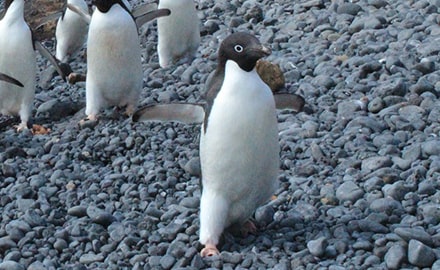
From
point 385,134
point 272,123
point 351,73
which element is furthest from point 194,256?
point 351,73

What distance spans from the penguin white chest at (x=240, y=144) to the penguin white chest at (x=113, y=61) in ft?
8.49

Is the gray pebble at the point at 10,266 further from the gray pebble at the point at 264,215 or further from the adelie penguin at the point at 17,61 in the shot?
the adelie penguin at the point at 17,61

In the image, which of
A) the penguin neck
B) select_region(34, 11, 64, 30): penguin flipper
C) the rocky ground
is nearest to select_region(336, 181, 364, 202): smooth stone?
the rocky ground

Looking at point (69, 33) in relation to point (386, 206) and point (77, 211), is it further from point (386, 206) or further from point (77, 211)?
point (386, 206)

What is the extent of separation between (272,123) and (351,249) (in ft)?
2.23

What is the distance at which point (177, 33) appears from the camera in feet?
28.4

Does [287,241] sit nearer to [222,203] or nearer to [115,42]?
[222,203]

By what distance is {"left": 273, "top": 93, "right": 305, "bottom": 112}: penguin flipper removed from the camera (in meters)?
4.93

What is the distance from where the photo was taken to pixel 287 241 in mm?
4660

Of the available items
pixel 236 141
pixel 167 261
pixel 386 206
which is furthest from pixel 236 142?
pixel 386 206

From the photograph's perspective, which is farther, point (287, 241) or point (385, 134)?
point (385, 134)

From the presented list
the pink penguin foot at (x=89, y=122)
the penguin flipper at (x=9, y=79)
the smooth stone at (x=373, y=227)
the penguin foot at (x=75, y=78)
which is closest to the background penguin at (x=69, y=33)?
the penguin foot at (x=75, y=78)

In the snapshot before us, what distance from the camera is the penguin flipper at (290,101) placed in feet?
16.2

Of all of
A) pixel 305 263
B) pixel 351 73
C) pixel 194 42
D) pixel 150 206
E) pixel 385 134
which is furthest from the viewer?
pixel 194 42
